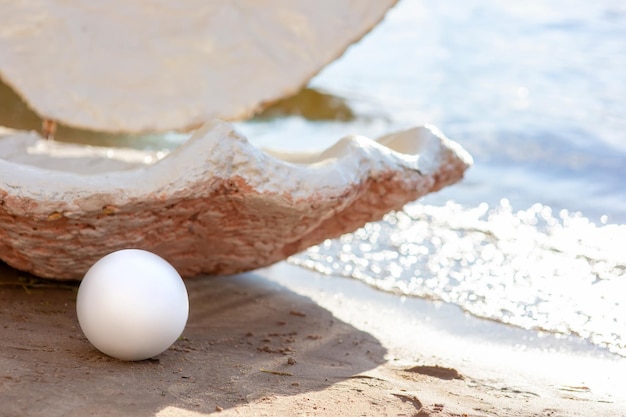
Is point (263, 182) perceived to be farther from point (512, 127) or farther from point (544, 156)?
point (512, 127)

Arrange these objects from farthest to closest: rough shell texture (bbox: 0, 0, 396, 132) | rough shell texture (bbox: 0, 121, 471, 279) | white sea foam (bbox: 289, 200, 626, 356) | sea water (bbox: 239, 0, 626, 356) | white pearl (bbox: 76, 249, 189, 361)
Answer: rough shell texture (bbox: 0, 0, 396, 132) → sea water (bbox: 239, 0, 626, 356) → white sea foam (bbox: 289, 200, 626, 356) → rough shell texture (bbox: 0, 121, 471, 279) → white pearl (bbox: 76, 249, 189, 361)

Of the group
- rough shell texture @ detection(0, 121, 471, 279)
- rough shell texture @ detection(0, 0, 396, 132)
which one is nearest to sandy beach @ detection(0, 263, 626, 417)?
rough shell texture @ detection(0, 121, 471, 279)

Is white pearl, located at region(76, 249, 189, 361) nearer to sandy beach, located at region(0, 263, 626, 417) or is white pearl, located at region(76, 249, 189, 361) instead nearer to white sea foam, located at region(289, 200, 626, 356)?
sandy beach, located at region(0, 263, 626, 417)

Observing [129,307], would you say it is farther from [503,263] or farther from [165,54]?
[503,263]

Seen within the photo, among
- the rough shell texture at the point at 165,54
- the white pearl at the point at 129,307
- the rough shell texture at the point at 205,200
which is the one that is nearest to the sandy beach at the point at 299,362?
the white pearl at the point at 129,307

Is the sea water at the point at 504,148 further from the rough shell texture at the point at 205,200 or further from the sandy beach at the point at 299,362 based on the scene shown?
the rough shell texture at the point at 205,200

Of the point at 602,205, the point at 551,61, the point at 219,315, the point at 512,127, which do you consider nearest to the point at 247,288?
the point at 219,315

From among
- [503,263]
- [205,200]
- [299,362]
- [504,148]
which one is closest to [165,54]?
[205,200]
